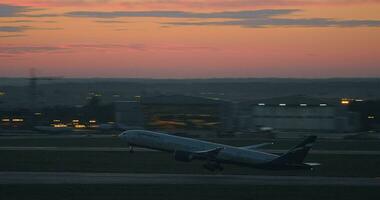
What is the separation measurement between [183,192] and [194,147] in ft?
58.9

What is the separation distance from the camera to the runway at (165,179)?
153 ft

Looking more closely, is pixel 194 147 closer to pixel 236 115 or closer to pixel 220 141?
pixel 220 141

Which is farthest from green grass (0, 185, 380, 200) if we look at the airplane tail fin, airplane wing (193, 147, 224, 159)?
airplane wing (193, 147, 224, 159)

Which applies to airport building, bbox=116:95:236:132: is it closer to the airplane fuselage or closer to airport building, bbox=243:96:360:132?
airport building, bbox=243:96:360:132

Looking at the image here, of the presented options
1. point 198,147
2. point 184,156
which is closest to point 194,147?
point 198,147

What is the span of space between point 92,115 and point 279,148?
76.6 meters

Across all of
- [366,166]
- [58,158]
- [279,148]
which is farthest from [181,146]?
[279,148]

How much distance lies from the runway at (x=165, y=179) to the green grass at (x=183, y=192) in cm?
261

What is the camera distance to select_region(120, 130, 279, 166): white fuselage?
55.1 m

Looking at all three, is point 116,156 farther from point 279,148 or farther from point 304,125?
point 304,125

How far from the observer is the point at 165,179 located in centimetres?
4903

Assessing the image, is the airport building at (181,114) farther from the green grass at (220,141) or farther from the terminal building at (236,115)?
the green grass at (220,141)

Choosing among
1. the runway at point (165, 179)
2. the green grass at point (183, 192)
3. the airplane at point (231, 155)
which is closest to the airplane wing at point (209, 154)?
the airplane at point (231, 155)

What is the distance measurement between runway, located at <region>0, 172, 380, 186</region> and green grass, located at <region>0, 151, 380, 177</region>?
3204mm
